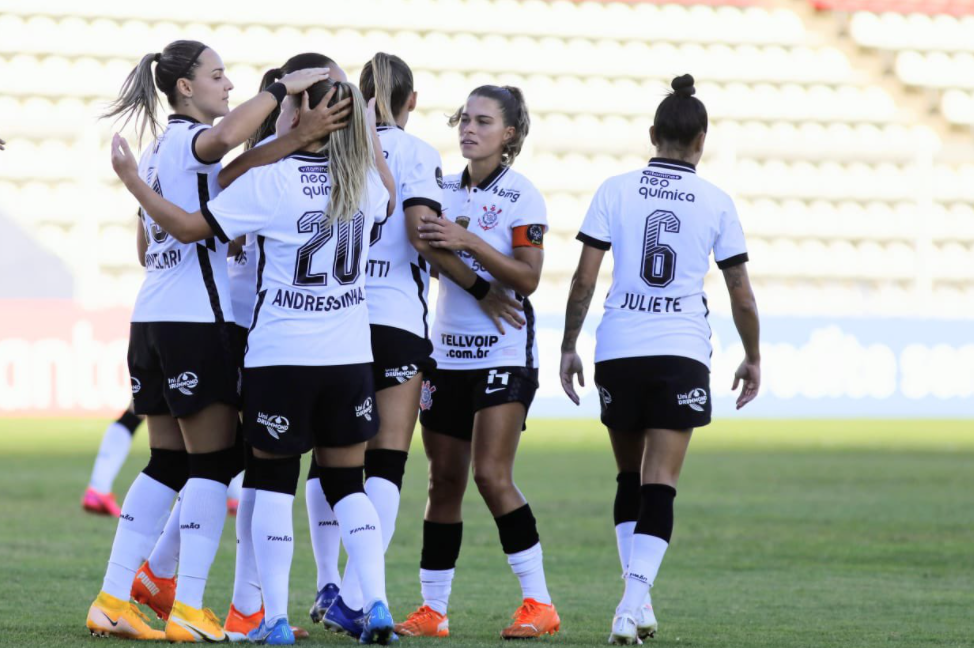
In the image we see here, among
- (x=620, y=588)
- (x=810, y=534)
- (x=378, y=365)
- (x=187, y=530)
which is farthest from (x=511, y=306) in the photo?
(x=810, y=534)

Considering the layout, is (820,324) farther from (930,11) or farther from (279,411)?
(279,411)

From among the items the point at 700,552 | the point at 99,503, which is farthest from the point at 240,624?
the point at 99,503

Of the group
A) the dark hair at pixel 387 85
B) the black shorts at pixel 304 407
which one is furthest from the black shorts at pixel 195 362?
the dark hair at pixel 387 85

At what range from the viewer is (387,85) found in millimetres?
5051

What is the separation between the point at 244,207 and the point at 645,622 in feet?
6.33

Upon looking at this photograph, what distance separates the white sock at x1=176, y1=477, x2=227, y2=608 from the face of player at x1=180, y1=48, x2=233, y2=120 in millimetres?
1246

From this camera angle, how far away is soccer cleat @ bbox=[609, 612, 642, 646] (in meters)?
4.71

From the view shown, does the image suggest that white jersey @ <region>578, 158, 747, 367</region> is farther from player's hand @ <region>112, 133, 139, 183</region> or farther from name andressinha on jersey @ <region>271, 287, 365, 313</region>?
player's hand @ <region>112, 133, 139, 183</region>

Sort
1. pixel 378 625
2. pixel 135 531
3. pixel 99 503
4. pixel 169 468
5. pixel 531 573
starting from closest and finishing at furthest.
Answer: pixel 378 625, pixel 135 531, pixel 169 468, pixel 531 573, pixel 99 503

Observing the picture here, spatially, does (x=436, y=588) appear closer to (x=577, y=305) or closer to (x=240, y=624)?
(x=240, y=624)

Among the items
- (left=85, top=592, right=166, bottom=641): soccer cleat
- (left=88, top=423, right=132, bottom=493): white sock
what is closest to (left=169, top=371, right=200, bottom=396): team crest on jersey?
(left=85, top=592, right=166, bottom=641): soccer cleat

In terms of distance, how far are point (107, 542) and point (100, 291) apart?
16.3 m

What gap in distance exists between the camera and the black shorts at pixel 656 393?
495cm

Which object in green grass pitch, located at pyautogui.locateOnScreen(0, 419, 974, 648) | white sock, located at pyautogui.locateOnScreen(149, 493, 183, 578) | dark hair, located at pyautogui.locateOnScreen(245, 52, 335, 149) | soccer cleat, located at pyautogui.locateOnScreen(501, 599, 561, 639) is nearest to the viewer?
dark hair, located at pyautogui.locateOnScreen(245, 52, 335, 149)
